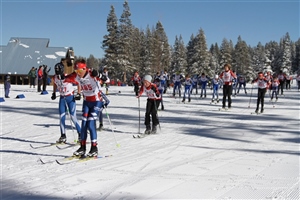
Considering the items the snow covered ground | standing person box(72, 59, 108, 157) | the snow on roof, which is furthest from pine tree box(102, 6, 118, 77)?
standing person box(72, 59, 108, 157)

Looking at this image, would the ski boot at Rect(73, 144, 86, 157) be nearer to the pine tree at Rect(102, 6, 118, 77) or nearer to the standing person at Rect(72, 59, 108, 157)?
the standing person at Rect(72, 59, 108, 157)

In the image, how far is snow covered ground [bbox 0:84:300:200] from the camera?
18.0 feet

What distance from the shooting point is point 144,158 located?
775 cm

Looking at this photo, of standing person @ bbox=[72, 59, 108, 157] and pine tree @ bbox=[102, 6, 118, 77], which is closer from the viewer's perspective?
standing person @ bbox=[72, 59, 108, 157]

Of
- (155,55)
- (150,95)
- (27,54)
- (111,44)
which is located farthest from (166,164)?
(155,55)

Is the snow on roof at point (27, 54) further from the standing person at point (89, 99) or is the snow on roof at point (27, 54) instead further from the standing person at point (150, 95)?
the standing person at point (89, 99)

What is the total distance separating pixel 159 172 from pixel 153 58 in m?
69.1

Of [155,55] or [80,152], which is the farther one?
[155,55]

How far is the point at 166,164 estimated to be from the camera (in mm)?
7164

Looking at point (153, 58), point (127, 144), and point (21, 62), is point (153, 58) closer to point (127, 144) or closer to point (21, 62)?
point (21, 62)

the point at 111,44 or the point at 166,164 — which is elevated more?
the point at 111,44

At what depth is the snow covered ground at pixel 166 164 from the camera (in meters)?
5.48

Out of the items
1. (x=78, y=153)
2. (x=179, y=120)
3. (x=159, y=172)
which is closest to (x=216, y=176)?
(x=159, y=172)

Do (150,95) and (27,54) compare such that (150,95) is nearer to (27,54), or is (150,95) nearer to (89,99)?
(89,99)
